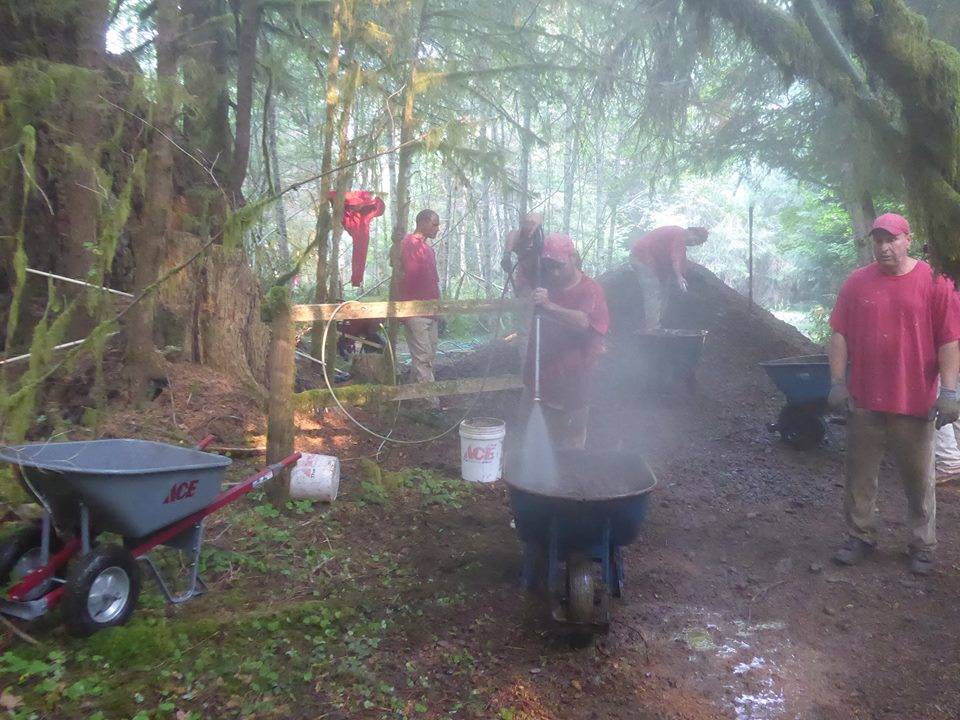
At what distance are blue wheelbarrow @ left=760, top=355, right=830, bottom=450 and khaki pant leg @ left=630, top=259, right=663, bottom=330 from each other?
2762 mm

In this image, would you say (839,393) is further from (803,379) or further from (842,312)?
(803,379)

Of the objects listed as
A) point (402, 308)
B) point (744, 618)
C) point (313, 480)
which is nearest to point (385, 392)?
point (402, 308)

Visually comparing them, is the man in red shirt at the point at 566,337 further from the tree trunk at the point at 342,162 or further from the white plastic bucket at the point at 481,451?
the tree trunk at the point at 342,162

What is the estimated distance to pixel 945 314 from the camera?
4035 millimetres

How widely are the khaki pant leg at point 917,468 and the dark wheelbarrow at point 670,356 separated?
4.31m

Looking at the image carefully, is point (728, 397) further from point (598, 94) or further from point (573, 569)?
point (573, 569)

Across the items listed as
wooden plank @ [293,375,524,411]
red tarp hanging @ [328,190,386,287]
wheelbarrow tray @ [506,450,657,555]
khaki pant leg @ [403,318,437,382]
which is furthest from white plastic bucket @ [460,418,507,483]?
red tarp hanging @ [328,190,386,287]

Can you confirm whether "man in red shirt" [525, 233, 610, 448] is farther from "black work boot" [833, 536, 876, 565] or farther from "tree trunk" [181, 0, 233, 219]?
"tree trunk" [181, 0, 233, 219]

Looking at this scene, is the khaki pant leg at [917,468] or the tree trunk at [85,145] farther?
the tree trunk at [85,145]

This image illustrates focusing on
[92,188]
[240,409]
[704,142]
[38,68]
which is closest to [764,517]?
[240,409]

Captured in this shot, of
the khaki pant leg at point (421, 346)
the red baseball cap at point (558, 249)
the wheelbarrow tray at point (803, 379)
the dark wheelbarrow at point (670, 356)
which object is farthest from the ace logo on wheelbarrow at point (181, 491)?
the dark wheelbarrow at point (670, 356)

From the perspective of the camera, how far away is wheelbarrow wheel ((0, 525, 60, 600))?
3137 mm

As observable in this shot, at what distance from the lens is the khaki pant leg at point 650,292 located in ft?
31.9

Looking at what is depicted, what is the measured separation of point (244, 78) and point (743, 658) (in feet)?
24.0
